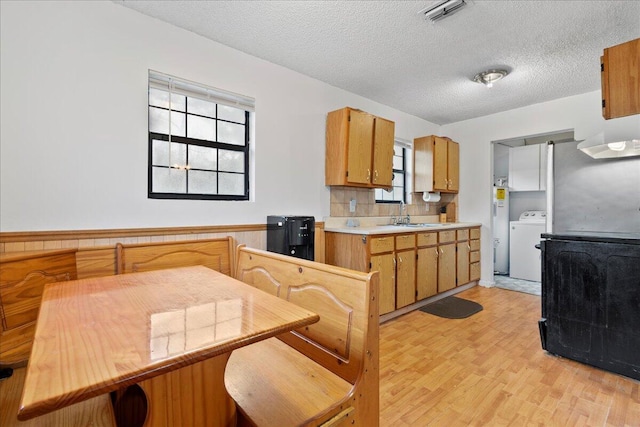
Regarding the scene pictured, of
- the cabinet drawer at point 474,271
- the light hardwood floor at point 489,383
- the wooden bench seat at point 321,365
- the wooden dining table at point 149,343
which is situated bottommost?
the light hardwood floor at point 489,383

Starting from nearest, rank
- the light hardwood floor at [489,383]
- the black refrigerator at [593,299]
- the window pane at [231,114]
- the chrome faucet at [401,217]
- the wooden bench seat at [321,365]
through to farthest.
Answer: the wooden bench seat at [321,365] → the light hardwood floor at [489,383] → the black refrigerator at [593,299] → the window pane at [231,114] → the chrome faucet at [401,217]

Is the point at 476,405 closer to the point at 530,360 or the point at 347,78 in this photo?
the point at 530,360

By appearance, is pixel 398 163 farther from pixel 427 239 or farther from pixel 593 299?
pixel 593 299

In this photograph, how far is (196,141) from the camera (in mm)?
2604

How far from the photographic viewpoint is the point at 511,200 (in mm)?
5570

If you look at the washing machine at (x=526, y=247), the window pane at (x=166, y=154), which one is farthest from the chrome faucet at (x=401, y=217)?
the window pane at (x=166, y=154)

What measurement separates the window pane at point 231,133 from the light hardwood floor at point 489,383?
222 centimetres

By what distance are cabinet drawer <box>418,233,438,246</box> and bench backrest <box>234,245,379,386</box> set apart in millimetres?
2412

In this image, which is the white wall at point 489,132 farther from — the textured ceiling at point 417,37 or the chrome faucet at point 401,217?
the chrome faucet at point 401,217

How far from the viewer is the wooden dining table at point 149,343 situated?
625 millimetres

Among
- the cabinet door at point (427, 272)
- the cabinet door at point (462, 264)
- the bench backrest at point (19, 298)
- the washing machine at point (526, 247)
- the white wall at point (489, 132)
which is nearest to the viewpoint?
the bench backrest at point (19, 298)

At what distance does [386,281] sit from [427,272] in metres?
0.77

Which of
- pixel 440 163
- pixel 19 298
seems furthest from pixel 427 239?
pixel 19 298

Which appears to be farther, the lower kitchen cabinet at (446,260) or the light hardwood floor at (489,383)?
the lower kitchen cabinet at (446,260)
